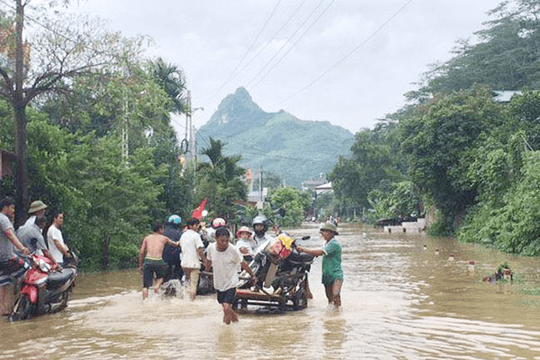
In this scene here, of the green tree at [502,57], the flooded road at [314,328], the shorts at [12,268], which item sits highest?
the green tree at [502,57]

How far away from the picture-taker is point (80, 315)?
12000mm

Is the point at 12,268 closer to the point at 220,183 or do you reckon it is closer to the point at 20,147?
the point at 20,147

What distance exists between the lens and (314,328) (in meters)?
10.0

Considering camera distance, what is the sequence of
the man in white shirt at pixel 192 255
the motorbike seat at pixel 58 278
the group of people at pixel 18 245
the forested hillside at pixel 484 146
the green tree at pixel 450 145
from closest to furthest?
the group of people at pixel 18 245 → the motorbike seat at pixel 58 278 → the man in white shirt at pixel 192 255 → the forested hillside at pixel 484 146 → the green tree at pixel 450 145

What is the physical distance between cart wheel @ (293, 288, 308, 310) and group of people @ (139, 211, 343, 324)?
0.43 metres

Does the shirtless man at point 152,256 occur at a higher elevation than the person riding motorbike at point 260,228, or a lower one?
lower

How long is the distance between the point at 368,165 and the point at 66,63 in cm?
7046

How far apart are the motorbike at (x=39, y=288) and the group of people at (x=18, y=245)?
0.20m

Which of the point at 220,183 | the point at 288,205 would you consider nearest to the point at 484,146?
the point at 220,183

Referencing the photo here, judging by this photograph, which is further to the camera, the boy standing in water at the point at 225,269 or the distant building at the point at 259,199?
the distant building at the point at 259,199

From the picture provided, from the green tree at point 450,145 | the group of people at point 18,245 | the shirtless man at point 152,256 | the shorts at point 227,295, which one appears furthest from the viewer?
the green tree at point 450,145

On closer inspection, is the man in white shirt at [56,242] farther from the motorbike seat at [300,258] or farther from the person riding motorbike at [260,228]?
the motorbike seat at [300,258]

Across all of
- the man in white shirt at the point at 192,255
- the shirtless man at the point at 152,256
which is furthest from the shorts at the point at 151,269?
the man in white shirt at the point at 192,255

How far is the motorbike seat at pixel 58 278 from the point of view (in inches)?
446
